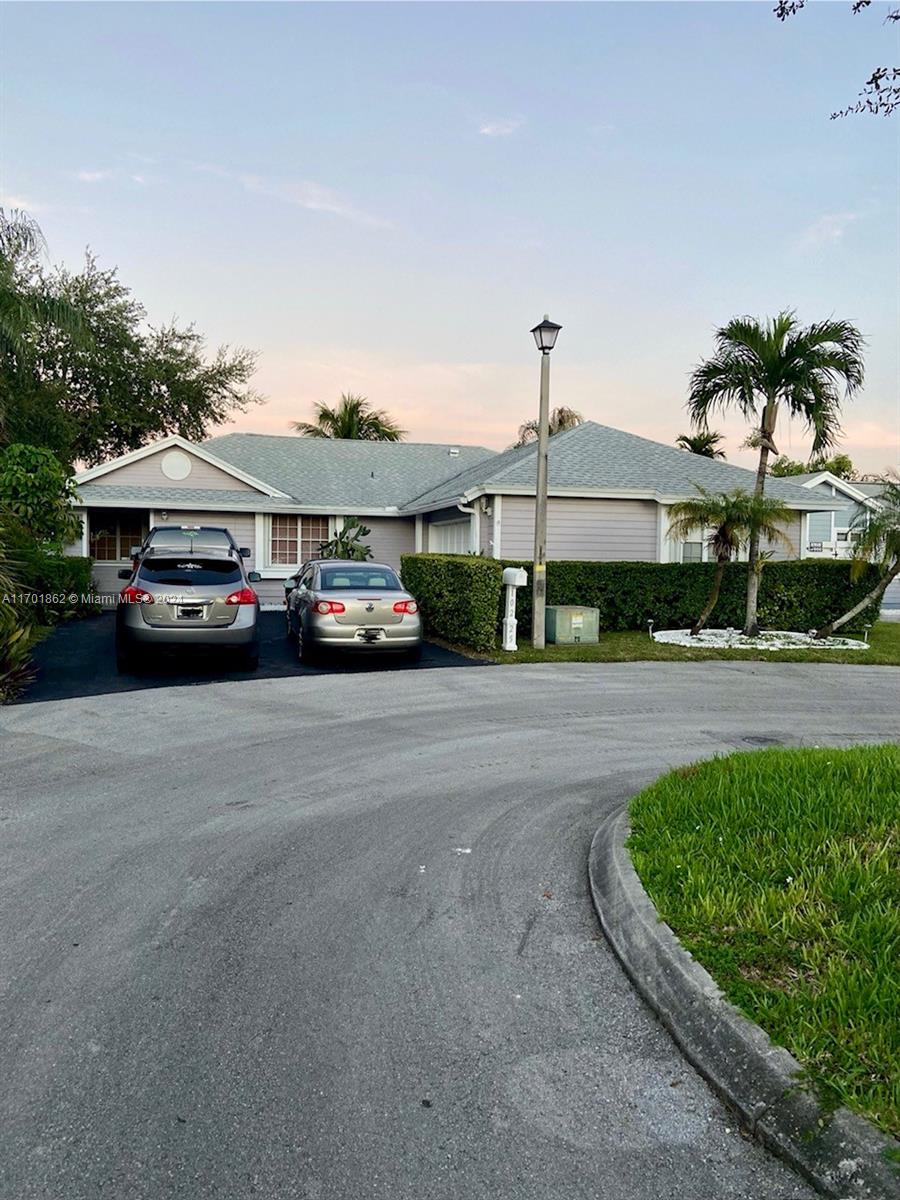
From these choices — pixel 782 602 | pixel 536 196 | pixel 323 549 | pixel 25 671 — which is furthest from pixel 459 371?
pixel 25 671

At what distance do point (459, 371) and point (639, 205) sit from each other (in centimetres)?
956

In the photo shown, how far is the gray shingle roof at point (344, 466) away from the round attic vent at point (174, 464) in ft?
5.47

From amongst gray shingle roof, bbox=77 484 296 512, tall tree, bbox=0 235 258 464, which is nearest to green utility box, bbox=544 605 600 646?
gray shingle roof, bbox=77 484 296 512

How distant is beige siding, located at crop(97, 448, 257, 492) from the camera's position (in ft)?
74.4

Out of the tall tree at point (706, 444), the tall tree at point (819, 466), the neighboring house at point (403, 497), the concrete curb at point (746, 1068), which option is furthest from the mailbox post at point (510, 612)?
the tall tree at point (819, 466)

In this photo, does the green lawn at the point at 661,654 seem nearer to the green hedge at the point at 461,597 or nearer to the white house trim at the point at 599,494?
the green hedge at the point at 461,597

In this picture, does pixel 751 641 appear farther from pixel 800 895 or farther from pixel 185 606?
pixel 800 895

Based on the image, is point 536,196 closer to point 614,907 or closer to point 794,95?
point 794,95

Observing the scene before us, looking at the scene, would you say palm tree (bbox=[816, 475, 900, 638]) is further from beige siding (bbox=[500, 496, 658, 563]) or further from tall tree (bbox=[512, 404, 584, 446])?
tall tree (bbox=[512, 404, 584, 446])

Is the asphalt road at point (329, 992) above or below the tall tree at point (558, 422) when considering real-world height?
below

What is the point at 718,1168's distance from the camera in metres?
2.40

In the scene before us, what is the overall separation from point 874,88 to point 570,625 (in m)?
10.4

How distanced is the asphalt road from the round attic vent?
646 inches

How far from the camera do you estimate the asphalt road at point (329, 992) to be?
7.89 ft
